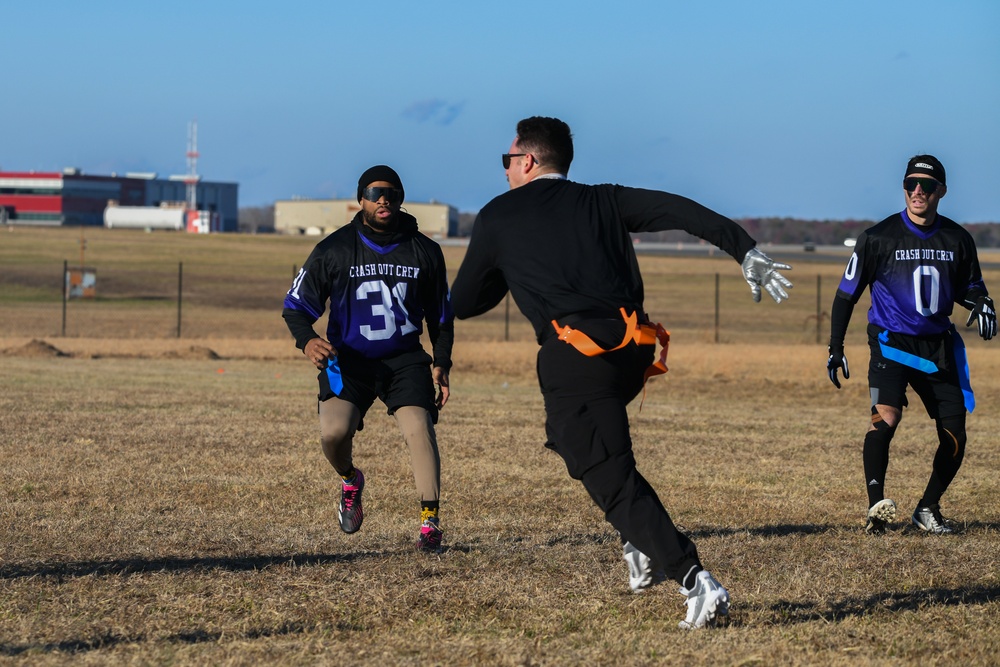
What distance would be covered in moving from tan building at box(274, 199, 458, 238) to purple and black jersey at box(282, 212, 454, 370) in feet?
344

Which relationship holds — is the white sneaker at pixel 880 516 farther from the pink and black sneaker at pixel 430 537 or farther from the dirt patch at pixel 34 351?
the dirt patch at pixel 34 351

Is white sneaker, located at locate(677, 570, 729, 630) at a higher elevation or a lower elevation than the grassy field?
higher

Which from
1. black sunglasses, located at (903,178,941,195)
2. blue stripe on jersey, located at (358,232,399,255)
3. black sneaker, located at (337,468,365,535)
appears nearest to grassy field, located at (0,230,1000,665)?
black sneaker, located at (337,468,365,535)

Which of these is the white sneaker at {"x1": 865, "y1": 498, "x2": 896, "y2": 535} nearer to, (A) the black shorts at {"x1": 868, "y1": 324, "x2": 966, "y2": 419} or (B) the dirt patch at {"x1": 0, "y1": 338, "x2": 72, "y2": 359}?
(A) the black shorts at {"x1": 868, "y1": 324, "x2": 966, "y2": 419}

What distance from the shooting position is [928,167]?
7641mm

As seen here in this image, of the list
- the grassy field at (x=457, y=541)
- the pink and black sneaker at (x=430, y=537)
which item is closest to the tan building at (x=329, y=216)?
the grassy field at (x=457, y=541)

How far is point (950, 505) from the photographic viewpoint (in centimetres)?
893

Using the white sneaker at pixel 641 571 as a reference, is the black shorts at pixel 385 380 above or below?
above

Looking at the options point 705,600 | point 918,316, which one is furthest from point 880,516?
point 705,600

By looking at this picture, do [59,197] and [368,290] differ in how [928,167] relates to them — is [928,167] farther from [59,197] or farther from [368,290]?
[59,197]

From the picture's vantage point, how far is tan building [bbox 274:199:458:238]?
388ft

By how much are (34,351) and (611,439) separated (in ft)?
70.0

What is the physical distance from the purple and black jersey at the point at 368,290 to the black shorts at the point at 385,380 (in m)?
0.05

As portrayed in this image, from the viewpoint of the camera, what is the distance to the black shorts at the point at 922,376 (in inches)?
305
